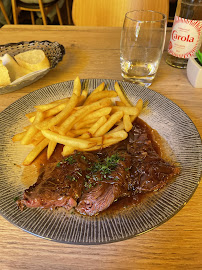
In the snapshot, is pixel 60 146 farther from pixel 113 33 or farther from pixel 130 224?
pixel 113 33

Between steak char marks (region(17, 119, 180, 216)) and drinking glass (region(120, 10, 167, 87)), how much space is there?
0.79 metres

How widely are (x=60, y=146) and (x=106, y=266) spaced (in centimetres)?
82

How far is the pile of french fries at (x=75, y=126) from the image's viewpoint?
4.81 ft

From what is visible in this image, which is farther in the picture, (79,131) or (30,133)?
(79,131)

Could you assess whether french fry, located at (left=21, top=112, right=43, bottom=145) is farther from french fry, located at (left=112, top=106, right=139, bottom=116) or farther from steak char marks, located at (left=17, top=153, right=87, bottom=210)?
french fry, located at (left=112, top=106, right=139, bottom=116)

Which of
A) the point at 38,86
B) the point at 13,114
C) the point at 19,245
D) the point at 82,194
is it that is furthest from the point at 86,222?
the point at 38,86

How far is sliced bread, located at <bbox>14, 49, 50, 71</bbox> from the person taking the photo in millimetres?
1985

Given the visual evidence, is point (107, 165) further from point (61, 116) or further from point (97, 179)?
point (61, 116)

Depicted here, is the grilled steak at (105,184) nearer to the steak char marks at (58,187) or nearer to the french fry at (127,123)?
the steak char marks at (58,187)

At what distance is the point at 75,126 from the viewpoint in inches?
63.4

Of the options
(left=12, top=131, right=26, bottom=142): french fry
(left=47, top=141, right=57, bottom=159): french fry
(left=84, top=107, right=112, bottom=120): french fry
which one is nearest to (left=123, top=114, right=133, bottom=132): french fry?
(left=84, top=107, right=112, bottom=120): french fry

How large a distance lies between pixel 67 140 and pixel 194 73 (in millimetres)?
1236

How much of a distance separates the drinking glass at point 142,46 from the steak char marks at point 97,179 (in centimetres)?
79

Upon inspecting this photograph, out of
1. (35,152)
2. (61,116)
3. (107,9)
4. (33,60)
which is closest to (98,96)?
(61,116)
